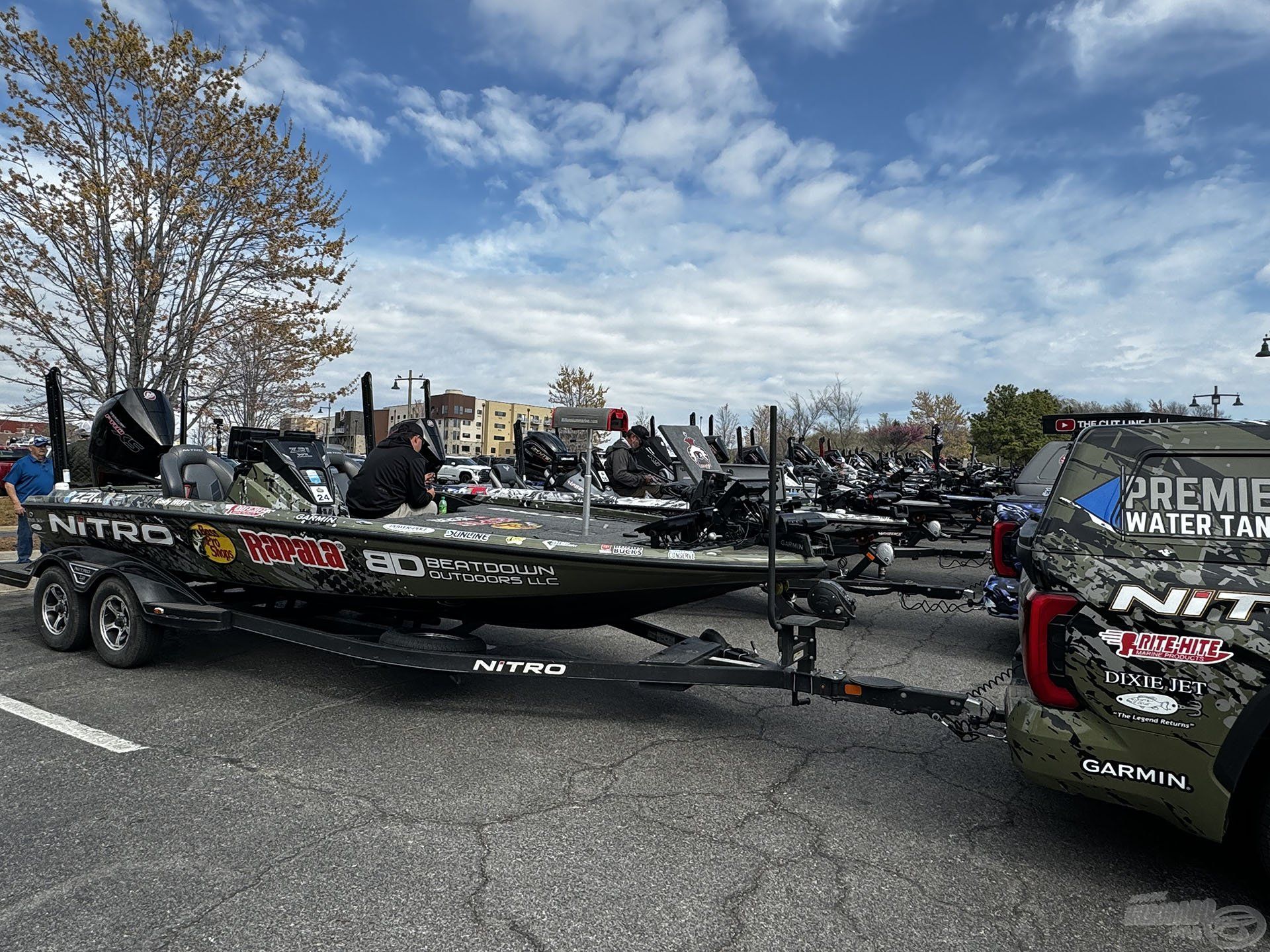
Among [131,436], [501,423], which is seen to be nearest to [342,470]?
[131,436]

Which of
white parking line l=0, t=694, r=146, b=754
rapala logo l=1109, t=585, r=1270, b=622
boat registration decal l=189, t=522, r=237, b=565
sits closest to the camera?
rapala logo l=1109, t=585, r=1270, b=622

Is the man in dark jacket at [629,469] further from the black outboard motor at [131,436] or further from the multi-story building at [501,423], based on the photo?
the multi-story building at [501,423]

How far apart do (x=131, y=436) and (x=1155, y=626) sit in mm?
6890

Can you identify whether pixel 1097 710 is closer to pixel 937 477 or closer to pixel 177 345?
pixel 937 477

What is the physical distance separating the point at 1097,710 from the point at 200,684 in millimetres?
5061

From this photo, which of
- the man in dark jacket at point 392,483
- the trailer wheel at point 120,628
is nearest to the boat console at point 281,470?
the man in dark jacket at point 392,483

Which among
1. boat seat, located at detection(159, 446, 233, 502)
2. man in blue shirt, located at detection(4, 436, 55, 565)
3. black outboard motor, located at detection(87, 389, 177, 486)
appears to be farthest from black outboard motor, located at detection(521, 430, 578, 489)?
boat seat, located at detection(159, 446, 233, 502)

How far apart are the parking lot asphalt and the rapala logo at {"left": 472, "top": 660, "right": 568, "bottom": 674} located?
36 centimetres

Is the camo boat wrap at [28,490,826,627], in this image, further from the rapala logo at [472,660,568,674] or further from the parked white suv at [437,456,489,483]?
A: the parked white suv at [437,456,489,483]

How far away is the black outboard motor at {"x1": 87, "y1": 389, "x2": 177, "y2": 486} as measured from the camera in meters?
6.33

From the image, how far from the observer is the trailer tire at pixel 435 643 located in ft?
14.9

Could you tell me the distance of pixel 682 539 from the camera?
16.9 feet

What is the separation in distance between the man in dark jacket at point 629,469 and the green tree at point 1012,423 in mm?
29707

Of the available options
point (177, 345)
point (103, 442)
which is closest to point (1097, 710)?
point (103, 442)
